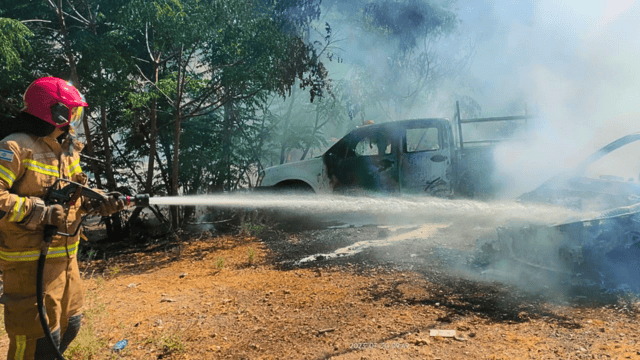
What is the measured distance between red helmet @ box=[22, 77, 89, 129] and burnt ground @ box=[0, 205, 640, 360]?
66.9 inches

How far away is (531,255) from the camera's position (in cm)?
408

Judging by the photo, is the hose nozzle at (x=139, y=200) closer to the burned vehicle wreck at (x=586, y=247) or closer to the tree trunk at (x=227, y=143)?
the burned vehicle wreck at (x=586, y=247)

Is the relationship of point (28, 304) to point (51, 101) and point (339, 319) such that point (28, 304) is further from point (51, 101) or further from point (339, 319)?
point (339, 319)

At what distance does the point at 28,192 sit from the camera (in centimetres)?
219

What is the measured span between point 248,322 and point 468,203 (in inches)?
172

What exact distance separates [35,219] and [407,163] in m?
5.63

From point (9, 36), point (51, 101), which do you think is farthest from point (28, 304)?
point (9, 36)

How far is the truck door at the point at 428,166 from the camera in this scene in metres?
6.71

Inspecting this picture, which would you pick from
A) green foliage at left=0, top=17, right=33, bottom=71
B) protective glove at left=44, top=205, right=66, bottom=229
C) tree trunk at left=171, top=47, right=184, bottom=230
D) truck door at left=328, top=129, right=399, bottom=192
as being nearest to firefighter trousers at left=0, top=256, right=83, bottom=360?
protective glove at left=44, top=205, right=66, bottom=229

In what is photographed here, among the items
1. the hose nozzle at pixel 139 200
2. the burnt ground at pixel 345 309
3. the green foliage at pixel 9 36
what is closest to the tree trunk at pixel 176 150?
the burnt ground at pixel 345 309

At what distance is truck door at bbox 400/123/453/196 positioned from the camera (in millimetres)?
6707

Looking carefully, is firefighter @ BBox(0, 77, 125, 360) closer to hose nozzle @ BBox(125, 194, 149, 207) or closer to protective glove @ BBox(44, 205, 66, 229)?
protective glove @ BBox(44, 205, 66, 229)

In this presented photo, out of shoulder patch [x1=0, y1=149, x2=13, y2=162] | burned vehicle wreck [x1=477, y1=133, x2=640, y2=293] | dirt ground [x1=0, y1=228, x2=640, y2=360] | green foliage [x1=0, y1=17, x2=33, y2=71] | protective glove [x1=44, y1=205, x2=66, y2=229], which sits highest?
green foliage [x1=0, y1=17, x2=33, y2=71]

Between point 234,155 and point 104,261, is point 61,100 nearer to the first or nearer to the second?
point 104,261
